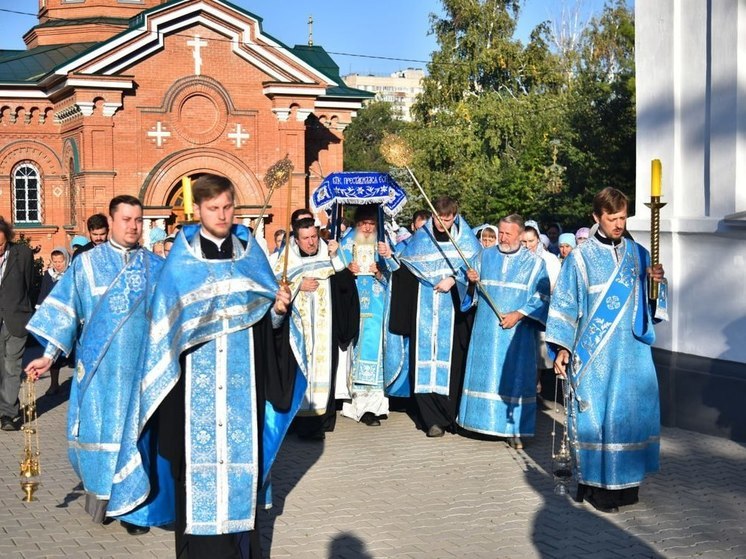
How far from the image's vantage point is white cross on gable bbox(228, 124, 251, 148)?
3094 centimetres

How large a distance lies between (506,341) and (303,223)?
6.59 feet

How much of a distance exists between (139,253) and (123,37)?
23.6 metres

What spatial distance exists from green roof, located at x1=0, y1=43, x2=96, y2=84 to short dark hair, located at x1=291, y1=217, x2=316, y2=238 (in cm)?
2275

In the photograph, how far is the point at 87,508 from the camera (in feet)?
24.0

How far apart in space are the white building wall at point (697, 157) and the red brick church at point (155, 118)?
67.2 ft

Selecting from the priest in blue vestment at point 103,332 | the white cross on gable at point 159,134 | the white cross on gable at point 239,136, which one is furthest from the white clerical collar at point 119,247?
→ the white cross on gable at point 239,136

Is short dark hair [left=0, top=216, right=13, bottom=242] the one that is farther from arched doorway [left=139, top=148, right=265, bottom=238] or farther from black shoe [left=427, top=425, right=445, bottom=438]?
arched doorway [left=139, top=148, right=265, bottom=238]

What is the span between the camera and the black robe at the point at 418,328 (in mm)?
10008

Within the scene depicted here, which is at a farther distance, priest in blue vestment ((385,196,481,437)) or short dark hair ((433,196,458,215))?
priest in blue vestment ((385,196,481,437))

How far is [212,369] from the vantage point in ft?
18.6

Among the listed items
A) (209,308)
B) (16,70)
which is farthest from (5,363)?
(16,70)

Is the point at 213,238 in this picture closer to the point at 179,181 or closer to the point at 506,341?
the point at 506,341

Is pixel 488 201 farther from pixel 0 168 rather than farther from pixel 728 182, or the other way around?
pixel 728 182

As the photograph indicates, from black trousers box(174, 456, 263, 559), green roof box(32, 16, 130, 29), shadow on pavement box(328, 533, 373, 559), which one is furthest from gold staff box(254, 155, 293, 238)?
green roof box(32, 16, 130, 29)
